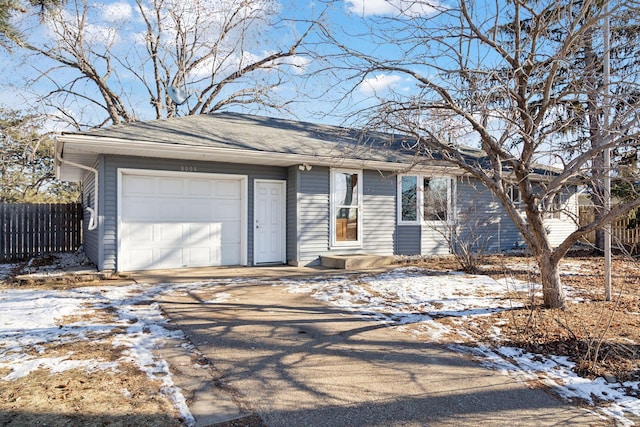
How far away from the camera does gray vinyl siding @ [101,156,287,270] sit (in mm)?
8219

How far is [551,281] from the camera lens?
5.32m

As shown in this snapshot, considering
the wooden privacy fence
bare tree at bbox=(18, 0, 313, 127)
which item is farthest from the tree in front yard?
the wooden privacy fence

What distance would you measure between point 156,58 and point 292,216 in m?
15.8

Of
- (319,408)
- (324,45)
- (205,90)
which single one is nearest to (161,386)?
(319,408)

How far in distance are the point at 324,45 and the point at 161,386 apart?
465 centimetres

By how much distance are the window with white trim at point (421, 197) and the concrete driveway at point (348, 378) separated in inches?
264

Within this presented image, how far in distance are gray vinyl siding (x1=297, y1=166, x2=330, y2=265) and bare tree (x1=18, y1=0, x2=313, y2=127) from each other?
10.2 metres

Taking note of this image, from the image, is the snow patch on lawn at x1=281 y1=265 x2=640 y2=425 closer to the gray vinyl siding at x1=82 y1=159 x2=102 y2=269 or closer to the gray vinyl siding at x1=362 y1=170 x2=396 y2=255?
the gray vinyl siding at x1=362 y1=170 x2=396 y2=255

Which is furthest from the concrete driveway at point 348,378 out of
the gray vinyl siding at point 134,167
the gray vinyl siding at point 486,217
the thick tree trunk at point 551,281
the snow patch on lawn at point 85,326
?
the gray vinyl siding at point 486,217

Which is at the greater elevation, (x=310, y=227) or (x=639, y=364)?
(x=310, y=227)

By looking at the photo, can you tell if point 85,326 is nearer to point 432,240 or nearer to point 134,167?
Result: point 134,167

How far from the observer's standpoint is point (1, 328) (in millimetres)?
4555

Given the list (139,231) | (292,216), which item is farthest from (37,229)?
(292,216)

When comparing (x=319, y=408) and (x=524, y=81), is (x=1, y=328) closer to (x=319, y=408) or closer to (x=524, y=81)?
(x=319, y=408)
